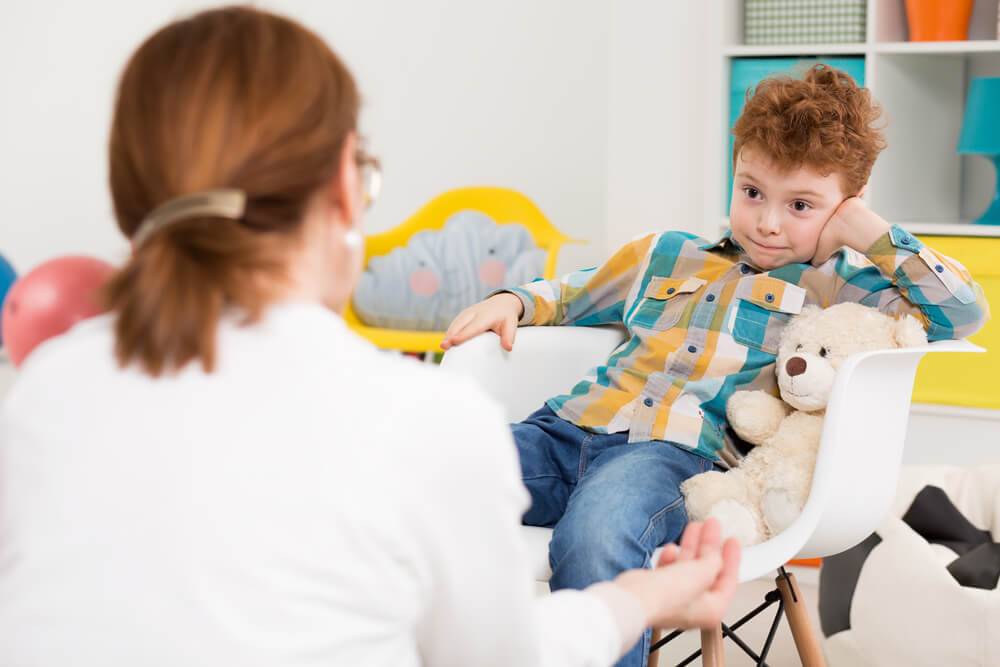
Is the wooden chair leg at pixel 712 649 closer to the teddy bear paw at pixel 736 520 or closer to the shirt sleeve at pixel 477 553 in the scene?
the teddy bear paw at pixel 736 520

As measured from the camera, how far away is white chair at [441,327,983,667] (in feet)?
4.71

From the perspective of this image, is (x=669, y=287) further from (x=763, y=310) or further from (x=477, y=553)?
(x=477, y=553)

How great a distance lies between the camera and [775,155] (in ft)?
5.18

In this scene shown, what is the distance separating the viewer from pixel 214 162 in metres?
0.72

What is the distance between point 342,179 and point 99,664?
1.08 ft

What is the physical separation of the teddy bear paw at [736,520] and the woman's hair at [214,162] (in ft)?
2.78

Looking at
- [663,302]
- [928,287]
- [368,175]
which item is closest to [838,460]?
[928,287]

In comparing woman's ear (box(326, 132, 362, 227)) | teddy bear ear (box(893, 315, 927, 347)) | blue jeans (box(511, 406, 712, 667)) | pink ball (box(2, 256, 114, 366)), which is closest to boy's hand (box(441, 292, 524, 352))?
blue jeans (box(511, 406, 712, 667))

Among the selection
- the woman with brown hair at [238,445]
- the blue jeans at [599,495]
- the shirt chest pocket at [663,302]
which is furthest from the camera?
the shirt chest pocket at [663,302]

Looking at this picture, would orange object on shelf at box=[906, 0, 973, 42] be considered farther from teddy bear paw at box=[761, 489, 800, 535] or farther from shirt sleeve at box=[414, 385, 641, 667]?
shirt sleeve at box=[414, 385, 641, 667]

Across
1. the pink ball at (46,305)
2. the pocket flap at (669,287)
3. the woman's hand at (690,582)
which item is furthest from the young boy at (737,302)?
the pink ball at (46,305)

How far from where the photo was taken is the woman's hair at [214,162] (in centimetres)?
71

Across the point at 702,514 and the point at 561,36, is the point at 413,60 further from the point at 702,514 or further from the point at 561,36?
the point at 702,514

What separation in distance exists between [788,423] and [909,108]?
4.30 feet
